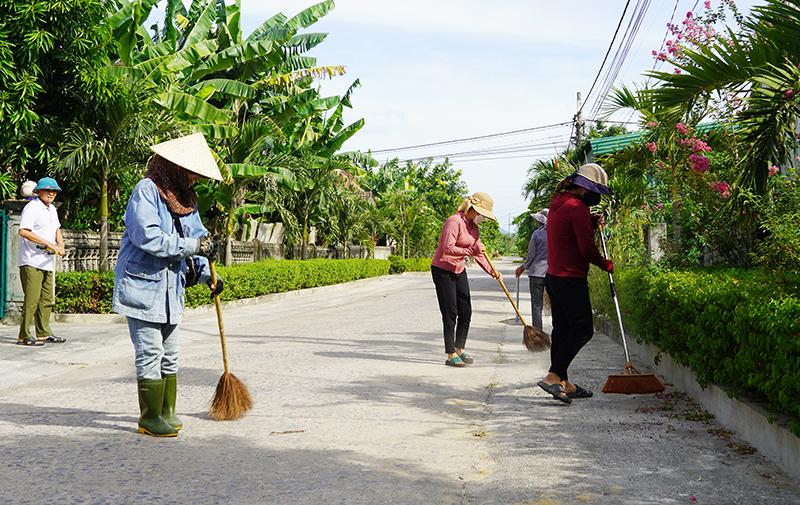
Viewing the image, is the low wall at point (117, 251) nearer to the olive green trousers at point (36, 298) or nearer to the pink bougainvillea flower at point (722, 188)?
the olive green trousers at point (36, 298)

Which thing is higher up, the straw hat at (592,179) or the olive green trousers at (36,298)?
the straw hat at (592,179)

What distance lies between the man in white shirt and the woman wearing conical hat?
552cm

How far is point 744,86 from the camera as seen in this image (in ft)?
27.8

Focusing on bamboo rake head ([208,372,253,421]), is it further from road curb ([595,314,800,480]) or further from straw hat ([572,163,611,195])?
road curb ([595,314,800,480])

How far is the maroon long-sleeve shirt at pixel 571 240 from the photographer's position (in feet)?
23.6

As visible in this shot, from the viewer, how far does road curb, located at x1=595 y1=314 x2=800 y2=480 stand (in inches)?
193

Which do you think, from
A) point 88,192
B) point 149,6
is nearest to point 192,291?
point 88,192

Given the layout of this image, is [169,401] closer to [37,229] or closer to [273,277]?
[37,229]

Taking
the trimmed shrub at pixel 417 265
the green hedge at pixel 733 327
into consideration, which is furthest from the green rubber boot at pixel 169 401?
the trimmed shrub at pixel 417 265

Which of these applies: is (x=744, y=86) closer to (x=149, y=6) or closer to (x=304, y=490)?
(x=304, y=490)

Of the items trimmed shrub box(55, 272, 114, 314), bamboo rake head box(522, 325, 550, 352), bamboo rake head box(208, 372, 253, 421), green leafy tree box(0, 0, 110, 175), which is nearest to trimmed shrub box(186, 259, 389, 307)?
trimmed shrub box(55, 272, 114, 314)

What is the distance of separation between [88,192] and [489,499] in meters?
15.5

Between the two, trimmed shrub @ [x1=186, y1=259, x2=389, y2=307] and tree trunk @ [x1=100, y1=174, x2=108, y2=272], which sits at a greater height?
tree trunk @ [x1=100, y1=174, x2=108, y2=272]

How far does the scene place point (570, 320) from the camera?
7.28 metres
